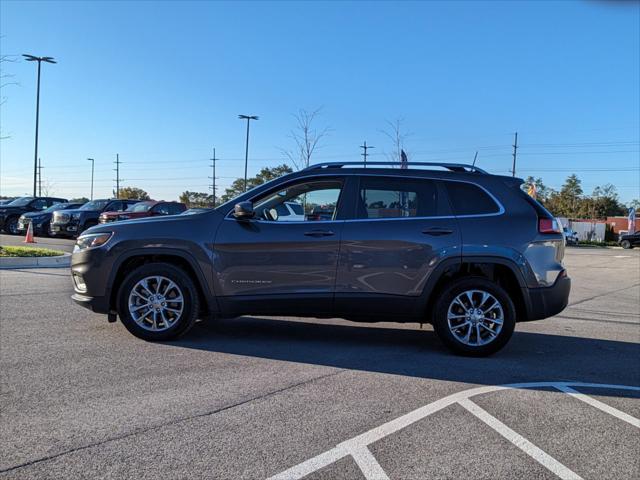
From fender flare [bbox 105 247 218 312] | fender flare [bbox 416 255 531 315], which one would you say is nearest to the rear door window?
fender flare [bbox 416 255 531 315]

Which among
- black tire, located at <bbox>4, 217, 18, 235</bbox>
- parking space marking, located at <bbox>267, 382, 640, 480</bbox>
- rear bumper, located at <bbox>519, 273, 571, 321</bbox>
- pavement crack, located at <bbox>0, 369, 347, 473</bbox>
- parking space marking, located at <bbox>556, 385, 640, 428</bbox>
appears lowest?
pavement crack, located at <bbox>0, 369, 347, 473</bbox>

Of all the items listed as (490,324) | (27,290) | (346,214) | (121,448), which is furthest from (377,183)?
(27,290)

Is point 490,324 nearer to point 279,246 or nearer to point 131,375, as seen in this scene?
point 279,246

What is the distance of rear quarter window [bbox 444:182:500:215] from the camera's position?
565 cm

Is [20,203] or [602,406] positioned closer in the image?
[602,406]

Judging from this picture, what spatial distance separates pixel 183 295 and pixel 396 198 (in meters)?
2.47

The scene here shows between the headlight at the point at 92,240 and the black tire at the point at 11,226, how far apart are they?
23541mm

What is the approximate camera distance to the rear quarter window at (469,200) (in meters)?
5.65

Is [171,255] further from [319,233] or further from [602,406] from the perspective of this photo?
[602,406]

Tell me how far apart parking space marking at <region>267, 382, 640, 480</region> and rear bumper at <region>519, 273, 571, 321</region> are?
100cm

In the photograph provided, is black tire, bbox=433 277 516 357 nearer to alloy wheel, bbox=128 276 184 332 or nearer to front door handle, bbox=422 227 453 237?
front door handle, bbox=422 227 453 237

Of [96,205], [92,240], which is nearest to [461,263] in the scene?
[92,240]

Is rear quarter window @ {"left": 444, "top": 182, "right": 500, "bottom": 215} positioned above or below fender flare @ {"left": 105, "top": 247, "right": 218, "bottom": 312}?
above

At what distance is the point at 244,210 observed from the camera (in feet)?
18.1
